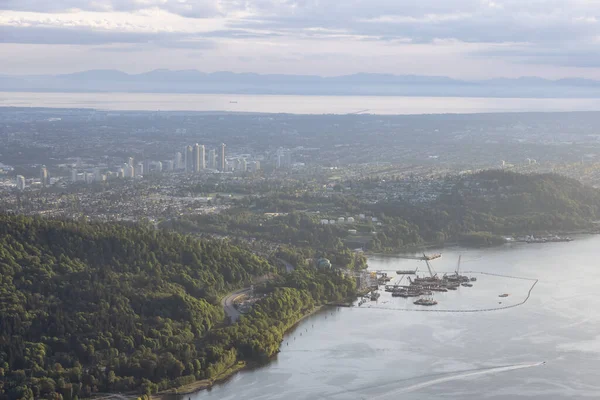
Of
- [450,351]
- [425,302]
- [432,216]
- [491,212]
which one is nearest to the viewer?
[450,351]

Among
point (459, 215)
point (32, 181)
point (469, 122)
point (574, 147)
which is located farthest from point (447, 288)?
point (469, 122)

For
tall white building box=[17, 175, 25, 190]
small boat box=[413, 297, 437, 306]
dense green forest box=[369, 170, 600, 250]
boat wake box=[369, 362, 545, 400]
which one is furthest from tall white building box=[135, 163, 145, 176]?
boat wake box=[369, 362, 545, 400]

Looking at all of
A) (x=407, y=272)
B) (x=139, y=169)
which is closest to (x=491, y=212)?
(x=407, y=272)

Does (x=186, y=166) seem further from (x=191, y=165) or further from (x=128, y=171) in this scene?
(x=128, y=171)

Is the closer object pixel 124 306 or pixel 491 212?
pixel 124 306

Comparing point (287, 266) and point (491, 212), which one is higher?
point (491, 212)

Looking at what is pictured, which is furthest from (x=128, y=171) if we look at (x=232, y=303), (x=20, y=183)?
(x=232, y=303)

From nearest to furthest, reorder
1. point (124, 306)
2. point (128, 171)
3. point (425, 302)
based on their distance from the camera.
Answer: point (124, 306), point (425, 302), point (128, 171)

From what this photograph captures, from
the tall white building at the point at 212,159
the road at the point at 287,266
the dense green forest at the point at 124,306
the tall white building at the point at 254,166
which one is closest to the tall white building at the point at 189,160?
the tall white building at the point at 212,159
